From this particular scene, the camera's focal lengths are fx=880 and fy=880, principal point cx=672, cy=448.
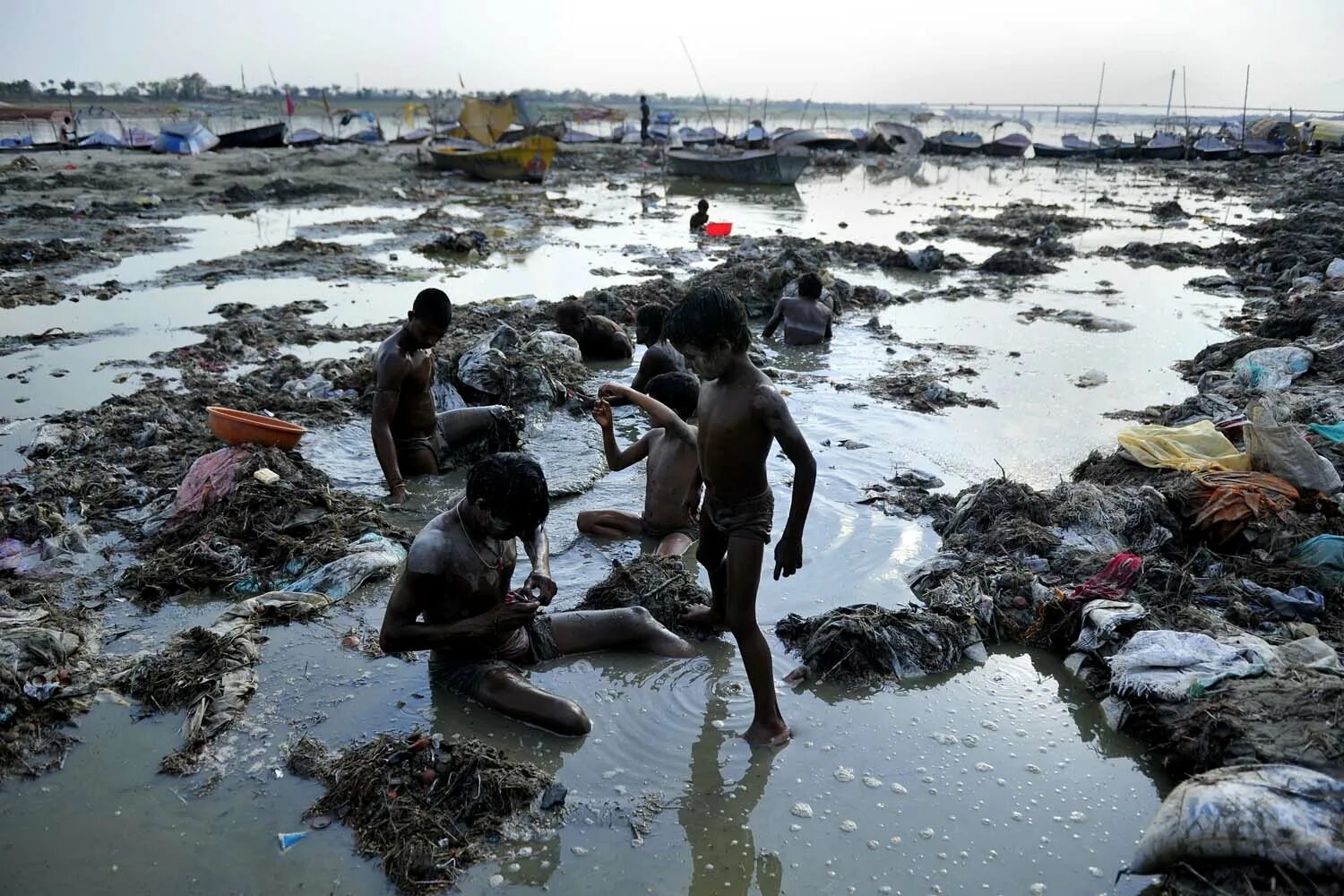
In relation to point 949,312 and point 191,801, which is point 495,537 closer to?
point 191,801

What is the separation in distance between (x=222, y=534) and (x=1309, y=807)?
4876mm

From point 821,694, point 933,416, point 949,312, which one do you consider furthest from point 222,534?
point 949,312

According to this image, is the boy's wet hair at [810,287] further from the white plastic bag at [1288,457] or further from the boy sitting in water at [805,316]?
Answer: the white plastic bag at [1288,457]

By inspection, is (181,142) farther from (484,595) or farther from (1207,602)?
(1207,602)

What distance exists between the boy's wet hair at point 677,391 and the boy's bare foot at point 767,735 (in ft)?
7.85

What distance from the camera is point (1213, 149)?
3747cm

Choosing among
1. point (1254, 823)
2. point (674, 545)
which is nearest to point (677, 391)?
point (674, 545)

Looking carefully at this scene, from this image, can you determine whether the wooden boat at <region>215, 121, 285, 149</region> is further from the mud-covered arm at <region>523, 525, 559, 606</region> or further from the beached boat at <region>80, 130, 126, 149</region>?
the mud-covered arm at <region>523, 525, 559, 606</region>

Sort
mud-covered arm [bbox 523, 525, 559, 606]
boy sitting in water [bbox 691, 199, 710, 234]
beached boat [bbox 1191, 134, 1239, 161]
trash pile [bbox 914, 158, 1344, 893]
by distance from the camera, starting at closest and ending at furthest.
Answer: trash pile [bbox 914, 158, 1344, 893] < mud-covered arm [bbox 523, 525, 559, 606] < boy sitting in water [bbox 691, 199, 710, 234] < beached boat [bbox 1191, 134, 1239, 161]

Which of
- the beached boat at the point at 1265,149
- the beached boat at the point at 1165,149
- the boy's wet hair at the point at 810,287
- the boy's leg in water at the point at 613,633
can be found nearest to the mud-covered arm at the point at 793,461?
the boy's leg in water at the point at 613,633

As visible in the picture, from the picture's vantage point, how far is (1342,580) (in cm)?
421

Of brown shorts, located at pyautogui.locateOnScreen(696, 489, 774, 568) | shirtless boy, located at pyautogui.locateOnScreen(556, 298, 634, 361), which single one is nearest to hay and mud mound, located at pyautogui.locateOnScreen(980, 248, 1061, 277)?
shirtless boy, located at pyautogui.locateOnScreen(556, 298, 634, 361)

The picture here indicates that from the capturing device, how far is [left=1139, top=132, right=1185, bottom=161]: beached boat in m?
38.7

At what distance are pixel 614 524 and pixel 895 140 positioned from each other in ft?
139
